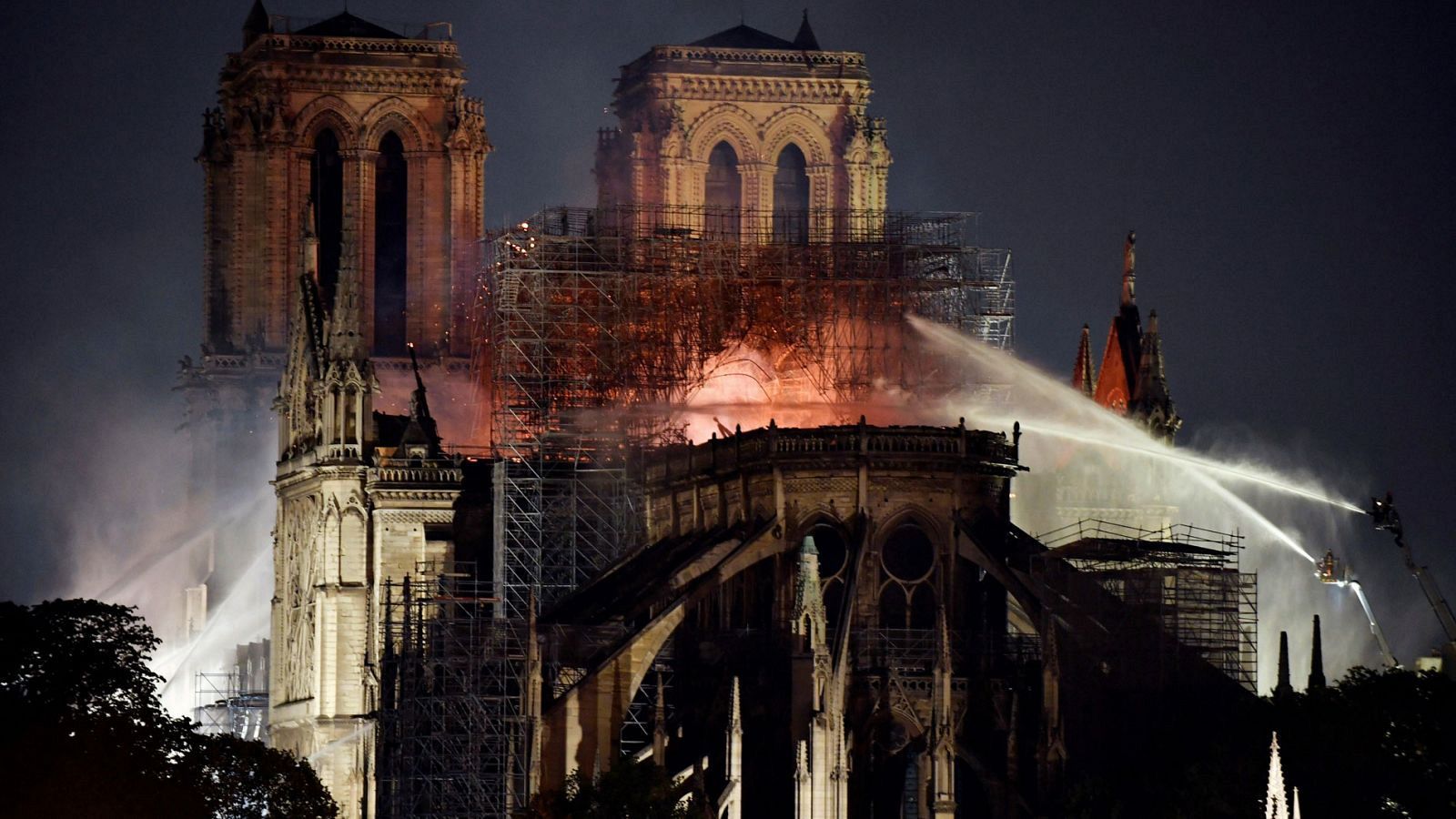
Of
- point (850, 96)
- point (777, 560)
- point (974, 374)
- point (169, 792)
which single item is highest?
point (850, 96)

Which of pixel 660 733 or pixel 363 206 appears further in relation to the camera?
pixel 363 206

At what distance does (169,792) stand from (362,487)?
3048 centimetres

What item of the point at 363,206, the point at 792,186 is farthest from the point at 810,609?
the point at 363,206

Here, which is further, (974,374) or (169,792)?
(974,374)

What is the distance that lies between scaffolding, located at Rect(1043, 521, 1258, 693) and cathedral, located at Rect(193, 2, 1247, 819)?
0.36 meters

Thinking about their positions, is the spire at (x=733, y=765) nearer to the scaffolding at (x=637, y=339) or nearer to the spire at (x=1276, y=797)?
the scaffolding at (x=637, y=339)

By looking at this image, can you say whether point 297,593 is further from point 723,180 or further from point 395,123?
point 395,123

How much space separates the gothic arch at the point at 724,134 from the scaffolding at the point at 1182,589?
25.5 m

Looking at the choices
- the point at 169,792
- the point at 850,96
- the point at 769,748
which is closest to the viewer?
the point at 169,792

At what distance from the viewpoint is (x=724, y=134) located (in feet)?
432

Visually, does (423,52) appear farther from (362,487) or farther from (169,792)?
(169,792)

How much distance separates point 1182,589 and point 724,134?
3023 cm

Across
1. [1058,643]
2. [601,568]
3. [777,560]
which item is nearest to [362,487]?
[601,568]

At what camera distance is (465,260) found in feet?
456
